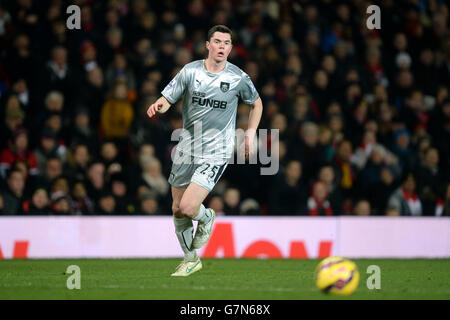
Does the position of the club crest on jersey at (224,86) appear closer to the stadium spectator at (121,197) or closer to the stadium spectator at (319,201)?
the stadium spectator at (121,197)

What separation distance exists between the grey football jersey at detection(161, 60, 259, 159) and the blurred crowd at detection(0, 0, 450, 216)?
3896 millimetres

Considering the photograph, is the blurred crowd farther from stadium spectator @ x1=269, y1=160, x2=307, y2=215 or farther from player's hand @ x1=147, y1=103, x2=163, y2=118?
player's hand @ x1=147, y1=103, x2=163, y2=118

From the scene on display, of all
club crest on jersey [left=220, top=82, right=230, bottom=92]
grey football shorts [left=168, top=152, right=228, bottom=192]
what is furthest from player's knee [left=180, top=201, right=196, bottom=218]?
club crest on jersey [left=220, top=82, right=230, bottom=92]

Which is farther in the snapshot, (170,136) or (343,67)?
(343,67)

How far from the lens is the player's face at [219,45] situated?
8.85 m

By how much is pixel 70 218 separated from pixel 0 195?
1.05 meters

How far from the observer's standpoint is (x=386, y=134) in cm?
1519

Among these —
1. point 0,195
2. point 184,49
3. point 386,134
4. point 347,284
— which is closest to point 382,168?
point 386,134

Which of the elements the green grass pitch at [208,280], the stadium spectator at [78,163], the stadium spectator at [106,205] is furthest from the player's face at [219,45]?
the stadium spectator at [78,163]

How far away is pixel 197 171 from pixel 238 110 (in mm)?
5538

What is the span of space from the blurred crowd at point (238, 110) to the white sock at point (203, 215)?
369 centimetres

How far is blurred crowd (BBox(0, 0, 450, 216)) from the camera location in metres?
13.0

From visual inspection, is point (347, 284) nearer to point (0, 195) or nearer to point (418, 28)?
point (0, 195)

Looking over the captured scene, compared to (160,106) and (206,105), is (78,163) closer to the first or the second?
(206,105)
